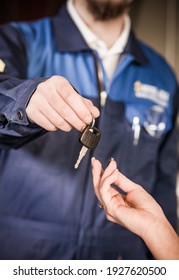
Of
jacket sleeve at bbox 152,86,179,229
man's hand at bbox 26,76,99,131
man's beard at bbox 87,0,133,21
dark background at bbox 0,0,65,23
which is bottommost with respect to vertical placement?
jacket sleeve at bbox 152,86,179,229

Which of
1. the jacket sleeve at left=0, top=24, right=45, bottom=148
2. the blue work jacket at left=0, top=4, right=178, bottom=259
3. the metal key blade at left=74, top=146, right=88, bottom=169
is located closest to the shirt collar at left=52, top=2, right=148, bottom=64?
the blue work jacket at left=0, top=4, right=178, bottom=259

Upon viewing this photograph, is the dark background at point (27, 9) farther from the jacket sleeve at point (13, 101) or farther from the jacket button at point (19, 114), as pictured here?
the jacket button at point (19, 114)

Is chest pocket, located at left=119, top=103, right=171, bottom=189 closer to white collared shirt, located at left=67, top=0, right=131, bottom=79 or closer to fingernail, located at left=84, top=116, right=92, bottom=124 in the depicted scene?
white collared shirt, located at left=67, top=0, right=131, bottom=79

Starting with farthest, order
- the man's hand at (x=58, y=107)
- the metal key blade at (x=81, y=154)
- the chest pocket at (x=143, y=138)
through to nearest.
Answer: the chest pocket at (x=143, y=138) → the metal key blade at (x=81, y=154) → the man's hand at (x=58, y=107)

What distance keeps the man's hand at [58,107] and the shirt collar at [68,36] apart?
21 centimetres

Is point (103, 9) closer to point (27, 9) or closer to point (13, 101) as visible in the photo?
point (27, 9)

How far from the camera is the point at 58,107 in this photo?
459mm

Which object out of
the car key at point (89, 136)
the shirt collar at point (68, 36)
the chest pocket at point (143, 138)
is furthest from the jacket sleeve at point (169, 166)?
the car key at point (89, 136)

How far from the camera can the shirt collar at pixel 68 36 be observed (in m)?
0.66

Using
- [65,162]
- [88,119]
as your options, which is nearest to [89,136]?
[88,119]

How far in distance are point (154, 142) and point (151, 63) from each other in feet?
0.60

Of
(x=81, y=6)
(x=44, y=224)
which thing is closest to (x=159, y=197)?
(x=44, y=224)

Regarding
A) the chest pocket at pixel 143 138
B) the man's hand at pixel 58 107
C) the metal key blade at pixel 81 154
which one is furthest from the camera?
the chest pocket at pixel 143 138

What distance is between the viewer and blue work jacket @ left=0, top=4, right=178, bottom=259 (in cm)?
62
